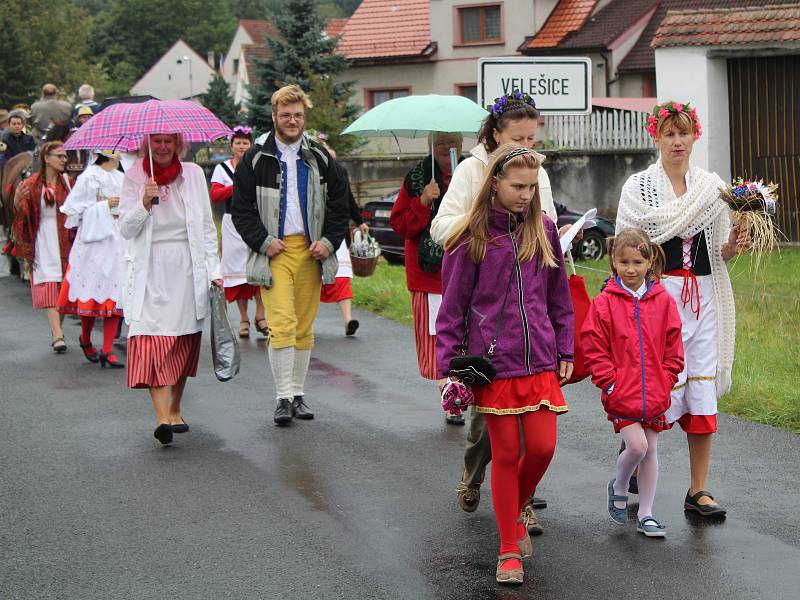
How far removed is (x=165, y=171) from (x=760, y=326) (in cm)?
638

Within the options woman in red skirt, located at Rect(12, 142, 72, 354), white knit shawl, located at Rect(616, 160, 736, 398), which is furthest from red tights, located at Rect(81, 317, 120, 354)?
white knit shawl, located at Rect(616, 160, 736, 398)

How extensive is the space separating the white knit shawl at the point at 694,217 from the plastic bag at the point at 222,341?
286 centimetres

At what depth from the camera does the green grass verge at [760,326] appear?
876cm

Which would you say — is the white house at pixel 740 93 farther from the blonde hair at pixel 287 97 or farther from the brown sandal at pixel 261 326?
the blonde hair at pixel 287 97

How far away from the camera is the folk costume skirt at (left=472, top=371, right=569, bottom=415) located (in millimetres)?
5355

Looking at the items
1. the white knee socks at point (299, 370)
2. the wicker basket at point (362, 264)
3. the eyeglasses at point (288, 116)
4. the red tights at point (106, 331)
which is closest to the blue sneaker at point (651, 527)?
the white knee socks at point (299, 370)

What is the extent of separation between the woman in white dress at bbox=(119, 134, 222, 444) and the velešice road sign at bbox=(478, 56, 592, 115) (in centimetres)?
283

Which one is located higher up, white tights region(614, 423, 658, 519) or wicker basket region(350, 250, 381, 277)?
wicker basket region(350, 250, 381, 277)

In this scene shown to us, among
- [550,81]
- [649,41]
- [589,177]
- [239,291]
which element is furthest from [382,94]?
[550,81]

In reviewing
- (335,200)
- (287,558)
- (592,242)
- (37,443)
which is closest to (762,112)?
(592,242)

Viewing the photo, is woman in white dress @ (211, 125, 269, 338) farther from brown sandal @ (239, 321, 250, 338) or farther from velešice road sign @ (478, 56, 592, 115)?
velešice road sign @ (478, 56, 592, 115)

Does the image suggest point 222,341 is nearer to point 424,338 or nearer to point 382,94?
point 424,338

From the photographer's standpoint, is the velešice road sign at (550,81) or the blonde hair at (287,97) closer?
the blonde hair at (287,97)

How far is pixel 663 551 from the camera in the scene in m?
5.75
